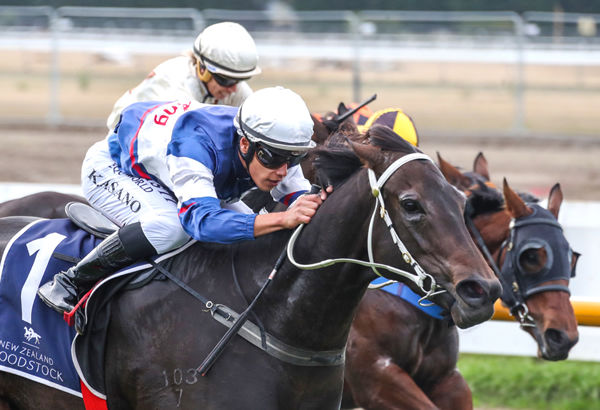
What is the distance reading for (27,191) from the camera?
23.6 ft

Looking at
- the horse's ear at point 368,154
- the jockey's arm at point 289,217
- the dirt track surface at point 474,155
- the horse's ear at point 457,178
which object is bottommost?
the dirt track surface at point 474,155

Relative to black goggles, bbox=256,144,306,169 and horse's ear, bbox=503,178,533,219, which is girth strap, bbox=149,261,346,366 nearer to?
black goggles, bbox=256,144,306,169

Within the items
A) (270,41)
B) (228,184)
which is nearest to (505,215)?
(228,184)

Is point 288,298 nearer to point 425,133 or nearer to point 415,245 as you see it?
point 415,245

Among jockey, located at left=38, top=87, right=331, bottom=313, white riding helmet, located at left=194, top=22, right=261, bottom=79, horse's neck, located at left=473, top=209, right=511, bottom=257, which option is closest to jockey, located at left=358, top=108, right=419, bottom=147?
horse's neck, located at left=473, top=209, right=511, bottom=257

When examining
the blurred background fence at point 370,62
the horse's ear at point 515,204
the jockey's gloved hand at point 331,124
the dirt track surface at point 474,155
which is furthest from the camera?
the blurred background fence at point 370,62

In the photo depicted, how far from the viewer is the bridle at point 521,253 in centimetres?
479

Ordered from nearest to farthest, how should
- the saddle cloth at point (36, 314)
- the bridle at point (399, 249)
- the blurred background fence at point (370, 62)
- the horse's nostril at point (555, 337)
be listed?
1. the bridle at point (399, 249)
2. the saddle cloth at point (36, 314)
3. the horse's nostril at point (555, 337)
4. the blurred background fence at point (370, 62)

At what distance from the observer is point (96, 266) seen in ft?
12.0

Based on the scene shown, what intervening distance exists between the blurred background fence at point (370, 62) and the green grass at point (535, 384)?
936 centimetres

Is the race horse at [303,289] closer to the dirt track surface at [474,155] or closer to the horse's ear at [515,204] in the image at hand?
the horse's ear at [515,204]

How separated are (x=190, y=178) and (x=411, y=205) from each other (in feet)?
2.71

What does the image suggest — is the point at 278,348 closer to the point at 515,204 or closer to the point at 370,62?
the point at 515,204

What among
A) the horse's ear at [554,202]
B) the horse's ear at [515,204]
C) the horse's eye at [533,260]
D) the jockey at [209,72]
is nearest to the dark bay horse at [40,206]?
the jockey at [209,72]
